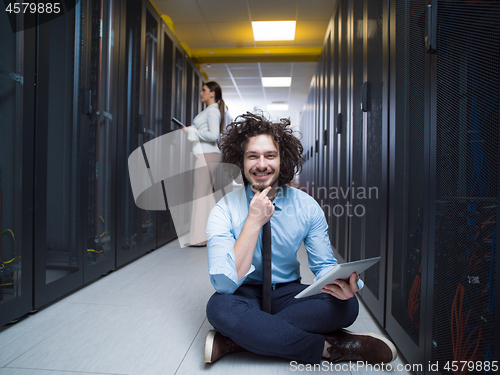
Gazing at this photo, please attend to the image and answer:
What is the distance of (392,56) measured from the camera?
128 cm

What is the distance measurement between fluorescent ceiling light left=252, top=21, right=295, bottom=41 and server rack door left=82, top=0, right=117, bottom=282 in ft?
7.48

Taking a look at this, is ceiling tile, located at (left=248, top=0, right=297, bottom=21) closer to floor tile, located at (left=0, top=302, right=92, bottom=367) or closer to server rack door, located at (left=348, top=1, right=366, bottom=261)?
server rack door, located at (left=348, top=1, right=366, bottom=261)

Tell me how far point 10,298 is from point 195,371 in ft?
2.88

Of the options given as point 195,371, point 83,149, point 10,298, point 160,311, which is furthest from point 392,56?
point 10,298

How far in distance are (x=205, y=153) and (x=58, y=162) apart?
1.64 metres

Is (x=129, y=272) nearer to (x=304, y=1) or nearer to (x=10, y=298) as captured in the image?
(x=10, y=298)

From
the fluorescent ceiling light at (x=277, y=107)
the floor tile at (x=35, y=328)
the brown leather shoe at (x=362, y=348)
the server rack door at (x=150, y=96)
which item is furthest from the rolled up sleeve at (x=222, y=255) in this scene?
the fluorescent ceiling light at (x=277, y=107)

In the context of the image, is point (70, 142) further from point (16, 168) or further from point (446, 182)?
point (446, 182)

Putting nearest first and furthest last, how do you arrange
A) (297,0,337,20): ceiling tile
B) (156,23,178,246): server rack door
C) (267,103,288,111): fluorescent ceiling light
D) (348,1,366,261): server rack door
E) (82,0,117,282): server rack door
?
(348,1,366,261): server rack door → (82,0,117,282): server rack door → (156,23,178,246): server rack door → (297,0,337,20): ceiling tile → (267,103,288,111): fluorescent ceiling light

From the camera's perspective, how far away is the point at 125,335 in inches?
50.8

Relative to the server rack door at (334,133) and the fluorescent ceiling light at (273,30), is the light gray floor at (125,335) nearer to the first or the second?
the server rack door at (334,133)

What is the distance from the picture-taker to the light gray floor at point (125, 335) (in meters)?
1.07

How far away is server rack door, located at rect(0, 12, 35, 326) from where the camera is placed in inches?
51.4

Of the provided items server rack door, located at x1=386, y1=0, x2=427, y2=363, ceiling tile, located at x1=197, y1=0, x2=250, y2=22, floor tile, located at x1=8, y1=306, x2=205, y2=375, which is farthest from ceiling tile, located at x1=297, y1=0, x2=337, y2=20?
floor tile, located at x1=8, y1=306, x2=205, y2=375
